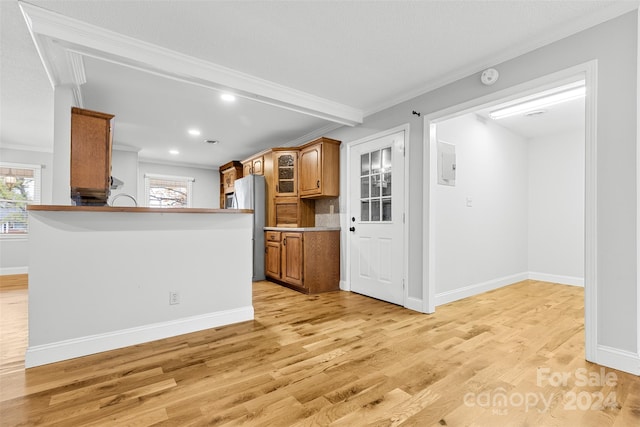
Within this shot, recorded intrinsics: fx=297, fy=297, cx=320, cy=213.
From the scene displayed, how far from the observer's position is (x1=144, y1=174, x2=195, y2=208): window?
7224 mm

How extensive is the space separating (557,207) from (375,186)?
11.0 ft

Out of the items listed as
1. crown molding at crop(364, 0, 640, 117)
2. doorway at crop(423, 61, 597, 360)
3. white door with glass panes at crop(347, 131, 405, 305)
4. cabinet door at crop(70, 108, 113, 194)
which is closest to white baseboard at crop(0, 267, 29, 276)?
cabinet door at crop(70, 108, 113, 194)

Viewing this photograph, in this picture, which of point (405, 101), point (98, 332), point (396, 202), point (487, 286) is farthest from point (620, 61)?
point (98, 332)

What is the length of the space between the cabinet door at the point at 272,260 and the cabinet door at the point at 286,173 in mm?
866

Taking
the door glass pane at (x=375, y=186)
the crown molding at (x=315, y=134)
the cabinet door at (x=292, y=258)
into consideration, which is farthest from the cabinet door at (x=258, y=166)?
the door glass pane at (x=375, y=186)

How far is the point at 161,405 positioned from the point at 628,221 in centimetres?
310

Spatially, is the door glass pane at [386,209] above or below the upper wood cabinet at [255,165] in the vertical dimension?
below

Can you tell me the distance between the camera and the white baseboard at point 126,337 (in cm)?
206

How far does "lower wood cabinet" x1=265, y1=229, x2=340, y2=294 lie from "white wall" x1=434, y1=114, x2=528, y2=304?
1473 millimetres

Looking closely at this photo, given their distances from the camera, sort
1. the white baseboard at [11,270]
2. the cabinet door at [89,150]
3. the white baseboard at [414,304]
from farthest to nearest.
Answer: the white baseboard at [11,270] → the white baseboard at [414,304] → the cabinet door at [89,150]

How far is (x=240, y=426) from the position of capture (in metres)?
1.45

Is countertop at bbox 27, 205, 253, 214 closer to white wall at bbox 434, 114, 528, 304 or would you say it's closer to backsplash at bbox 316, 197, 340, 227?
backsplash at bbox 316, 197, 340, 227

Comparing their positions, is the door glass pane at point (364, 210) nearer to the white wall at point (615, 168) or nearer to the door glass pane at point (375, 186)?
the door glass pane at point (375, 186)

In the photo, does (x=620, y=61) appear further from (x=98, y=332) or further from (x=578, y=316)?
(x=98, y=332)
